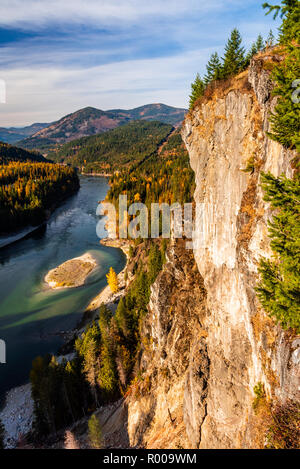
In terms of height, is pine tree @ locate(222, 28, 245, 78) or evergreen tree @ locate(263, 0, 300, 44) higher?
pine tree @ locate(222, 28, 245, 78)

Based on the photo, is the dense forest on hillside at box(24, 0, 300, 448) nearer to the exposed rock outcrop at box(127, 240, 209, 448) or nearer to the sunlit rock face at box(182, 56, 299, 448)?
the sunlit rock face at box(182, 56, 299, 448)

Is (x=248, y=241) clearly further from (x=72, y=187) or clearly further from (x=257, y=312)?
(x=72, y=187)

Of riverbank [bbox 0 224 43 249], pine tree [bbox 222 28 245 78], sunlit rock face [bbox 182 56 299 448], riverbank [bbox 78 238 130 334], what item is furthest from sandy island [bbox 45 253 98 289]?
pine tree [bbox 222 28 245 78]

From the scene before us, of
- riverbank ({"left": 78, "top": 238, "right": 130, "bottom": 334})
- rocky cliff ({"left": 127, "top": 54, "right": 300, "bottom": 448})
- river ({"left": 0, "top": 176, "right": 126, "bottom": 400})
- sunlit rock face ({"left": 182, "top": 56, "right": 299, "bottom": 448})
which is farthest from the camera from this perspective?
riverbank ({"left": 78, "top": 238, "right": 130, "bottom": 334})

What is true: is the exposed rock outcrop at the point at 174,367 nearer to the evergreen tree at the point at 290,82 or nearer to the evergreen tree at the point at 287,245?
the evergreen tree at the point at 287,245
